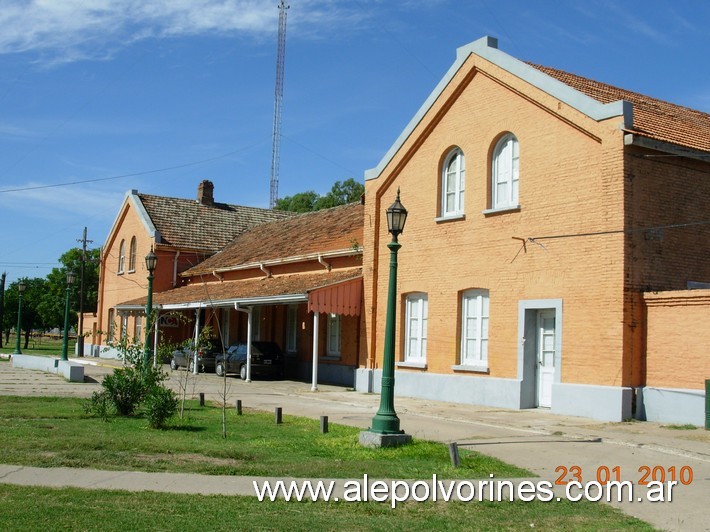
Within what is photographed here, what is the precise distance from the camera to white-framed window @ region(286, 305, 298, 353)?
29.0 meters

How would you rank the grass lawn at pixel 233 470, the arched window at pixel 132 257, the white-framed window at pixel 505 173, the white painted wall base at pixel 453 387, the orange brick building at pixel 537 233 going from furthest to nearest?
the arched window at pixel 132 257, the white-framed window at pixel 505 173, the white painted wall base at pixel 453 387, the orange brick building at pixel 537 233, the grass lawn at pixel 233 470

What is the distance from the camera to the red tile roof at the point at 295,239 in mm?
27453

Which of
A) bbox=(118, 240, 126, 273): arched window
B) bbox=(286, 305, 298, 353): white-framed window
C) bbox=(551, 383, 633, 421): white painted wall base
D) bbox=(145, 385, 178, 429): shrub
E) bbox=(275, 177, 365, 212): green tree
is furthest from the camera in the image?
bbox=(275, 177, 365, 212): green tree

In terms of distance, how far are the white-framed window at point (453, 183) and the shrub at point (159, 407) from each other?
952 centimetres

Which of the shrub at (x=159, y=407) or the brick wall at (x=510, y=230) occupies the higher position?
the brick wall at (x=510, y=230)

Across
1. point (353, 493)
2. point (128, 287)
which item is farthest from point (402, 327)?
point (128, 287)

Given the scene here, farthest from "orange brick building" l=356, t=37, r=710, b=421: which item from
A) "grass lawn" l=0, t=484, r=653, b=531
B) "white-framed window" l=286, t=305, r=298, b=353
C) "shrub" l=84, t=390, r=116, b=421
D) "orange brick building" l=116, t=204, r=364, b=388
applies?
"shrub" l=84, t=390, r=116, b=421

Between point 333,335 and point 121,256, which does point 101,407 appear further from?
point 121,256

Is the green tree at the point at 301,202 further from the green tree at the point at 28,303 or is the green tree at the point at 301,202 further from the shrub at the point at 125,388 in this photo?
the shrub at the point at 125,388

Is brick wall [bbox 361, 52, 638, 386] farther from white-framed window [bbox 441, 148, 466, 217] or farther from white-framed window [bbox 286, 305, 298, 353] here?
white-framed window [bbox 286, 305, 298, 353]

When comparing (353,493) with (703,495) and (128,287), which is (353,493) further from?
(128,287)

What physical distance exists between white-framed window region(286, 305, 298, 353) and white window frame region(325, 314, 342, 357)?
260 cm

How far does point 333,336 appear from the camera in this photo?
2636 cm

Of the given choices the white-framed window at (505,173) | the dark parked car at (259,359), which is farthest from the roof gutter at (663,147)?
the dark parked car at (259,359)
